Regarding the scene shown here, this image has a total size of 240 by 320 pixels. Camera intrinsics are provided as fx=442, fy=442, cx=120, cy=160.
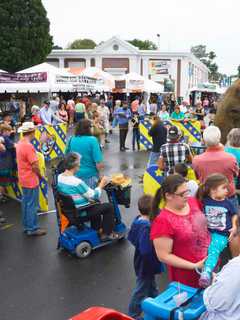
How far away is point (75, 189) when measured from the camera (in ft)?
18.4

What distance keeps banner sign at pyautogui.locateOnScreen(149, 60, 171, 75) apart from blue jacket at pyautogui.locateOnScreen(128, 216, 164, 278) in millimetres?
52144

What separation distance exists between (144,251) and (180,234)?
702 mm

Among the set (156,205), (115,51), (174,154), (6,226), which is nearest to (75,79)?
(6,226)

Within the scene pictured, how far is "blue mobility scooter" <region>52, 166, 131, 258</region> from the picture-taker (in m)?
5.75

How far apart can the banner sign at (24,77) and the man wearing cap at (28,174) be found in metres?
14.9

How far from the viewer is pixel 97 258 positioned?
5.90m

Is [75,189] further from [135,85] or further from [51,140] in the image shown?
[135,85]

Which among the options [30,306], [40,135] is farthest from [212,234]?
[40,135]

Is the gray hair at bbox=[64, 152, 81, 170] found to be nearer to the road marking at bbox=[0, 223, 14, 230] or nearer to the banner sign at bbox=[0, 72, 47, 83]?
the road marking at bbox=[0, 223, 14, 230]

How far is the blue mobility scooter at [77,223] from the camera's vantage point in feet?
18.9

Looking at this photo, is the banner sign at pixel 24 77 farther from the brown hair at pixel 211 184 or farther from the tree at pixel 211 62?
the tree at pixel 211 62

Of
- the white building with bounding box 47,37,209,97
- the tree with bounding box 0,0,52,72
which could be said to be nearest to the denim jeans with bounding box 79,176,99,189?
the tree with bounding box 0,0,52,72

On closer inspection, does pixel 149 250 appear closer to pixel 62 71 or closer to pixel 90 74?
pixel 62 71

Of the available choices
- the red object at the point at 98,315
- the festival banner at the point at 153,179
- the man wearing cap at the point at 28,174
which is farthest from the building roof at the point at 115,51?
the red object at the point at 98,315
